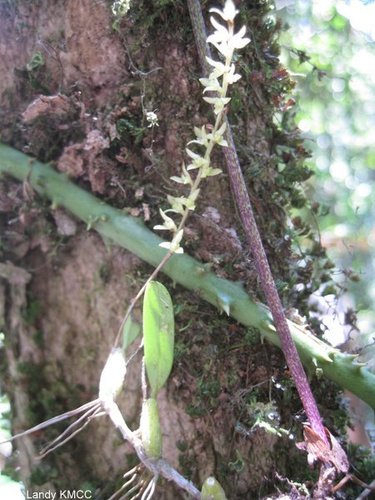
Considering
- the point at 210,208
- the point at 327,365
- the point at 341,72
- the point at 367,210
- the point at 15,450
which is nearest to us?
the point at 327,365

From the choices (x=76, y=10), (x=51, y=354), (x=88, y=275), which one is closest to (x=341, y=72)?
(x=76, y=10)

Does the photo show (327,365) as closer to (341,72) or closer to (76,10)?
(76,10)

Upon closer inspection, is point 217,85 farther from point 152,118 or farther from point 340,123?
point 340,123

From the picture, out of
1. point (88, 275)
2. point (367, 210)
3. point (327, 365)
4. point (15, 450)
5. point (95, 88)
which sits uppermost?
point (95, 88)

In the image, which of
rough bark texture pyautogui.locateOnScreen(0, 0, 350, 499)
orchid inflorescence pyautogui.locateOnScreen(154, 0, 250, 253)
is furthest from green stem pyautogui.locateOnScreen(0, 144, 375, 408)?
orchid inflorescence pyautogui.locateOnScreen(154, 0, 250, 253)

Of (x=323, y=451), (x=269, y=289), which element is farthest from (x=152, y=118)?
(x=323, y=451)

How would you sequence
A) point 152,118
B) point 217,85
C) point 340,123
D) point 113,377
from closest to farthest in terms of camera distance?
1. point 217,85
2. point 113,377
3. point 152,118
4. point 340,123

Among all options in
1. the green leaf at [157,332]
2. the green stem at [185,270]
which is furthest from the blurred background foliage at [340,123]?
the green leaf at [157,332]

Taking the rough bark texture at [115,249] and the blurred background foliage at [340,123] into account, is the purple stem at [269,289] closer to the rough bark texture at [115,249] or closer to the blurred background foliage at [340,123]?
the rough bark texture at [115,249]
